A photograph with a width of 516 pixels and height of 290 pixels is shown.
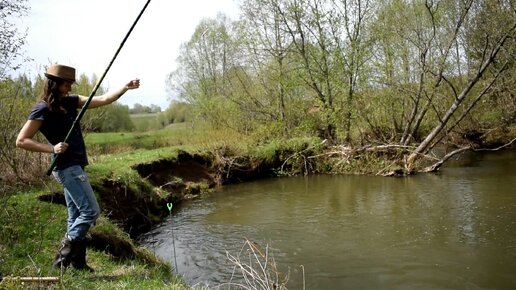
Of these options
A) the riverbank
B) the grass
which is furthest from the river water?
the grass

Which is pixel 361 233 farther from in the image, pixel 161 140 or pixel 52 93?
pixel 161 140

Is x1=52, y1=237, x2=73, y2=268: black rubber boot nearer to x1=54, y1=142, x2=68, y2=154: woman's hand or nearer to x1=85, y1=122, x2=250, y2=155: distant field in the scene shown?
x1=54, y1=142, x2=68, y2=154: woman's hand

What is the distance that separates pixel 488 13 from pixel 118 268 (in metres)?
17.3

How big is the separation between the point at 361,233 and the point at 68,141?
685 cm

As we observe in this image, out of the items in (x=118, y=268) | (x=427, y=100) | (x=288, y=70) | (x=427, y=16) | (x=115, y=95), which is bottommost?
(x=118, y=268)

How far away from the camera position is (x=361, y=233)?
31.7 ft

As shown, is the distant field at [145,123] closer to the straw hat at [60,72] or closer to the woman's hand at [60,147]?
the straw hat at [60,72]

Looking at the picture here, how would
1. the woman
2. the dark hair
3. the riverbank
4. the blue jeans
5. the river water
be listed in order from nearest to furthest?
the woman, the dark hair, the blue jeans, the riverbank, the river water

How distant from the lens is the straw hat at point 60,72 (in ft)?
15.2

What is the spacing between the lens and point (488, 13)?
17297 mm

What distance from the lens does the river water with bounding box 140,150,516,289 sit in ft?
23.9

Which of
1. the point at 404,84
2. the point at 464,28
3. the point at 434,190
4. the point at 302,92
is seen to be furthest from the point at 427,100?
the point at 434,190

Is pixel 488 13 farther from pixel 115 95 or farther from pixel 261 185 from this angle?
pixel 115 95

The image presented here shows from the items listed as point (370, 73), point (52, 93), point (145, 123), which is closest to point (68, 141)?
point (52, 93)
